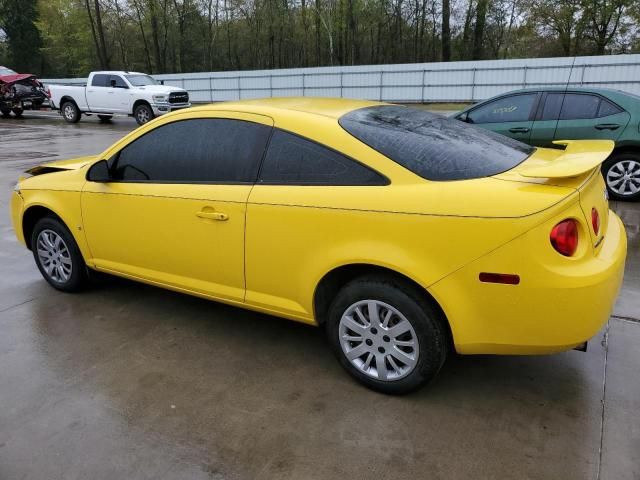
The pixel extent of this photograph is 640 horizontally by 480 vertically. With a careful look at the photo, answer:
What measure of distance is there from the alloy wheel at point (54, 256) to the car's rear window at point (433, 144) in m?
2.66

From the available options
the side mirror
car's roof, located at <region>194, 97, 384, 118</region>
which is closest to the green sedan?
car's roof, located at <region>194, 97, 384, 118</region>

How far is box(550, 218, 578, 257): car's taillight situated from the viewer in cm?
239

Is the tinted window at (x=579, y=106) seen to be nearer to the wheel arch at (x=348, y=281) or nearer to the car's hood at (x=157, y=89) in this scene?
the wheel arch at (x=348, y=281)

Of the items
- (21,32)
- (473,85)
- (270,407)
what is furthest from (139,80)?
(21,32)

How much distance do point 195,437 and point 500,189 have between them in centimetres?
193

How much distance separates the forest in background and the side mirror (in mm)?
40221

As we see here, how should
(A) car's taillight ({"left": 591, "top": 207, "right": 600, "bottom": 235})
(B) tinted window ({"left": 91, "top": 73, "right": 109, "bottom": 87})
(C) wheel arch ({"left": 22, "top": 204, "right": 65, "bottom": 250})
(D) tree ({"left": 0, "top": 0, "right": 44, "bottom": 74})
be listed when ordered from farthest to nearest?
1. (D) tree ({"left": 0, "top": 0, "right": 44, "bottom": 74})
2. (B) tinted window ({"left": 91, "top": 73, "right": 109, "bottom": 87})
3. (C) wheel arch ({"left": 22, "top": 204, "right": 65, "bottom": 250})
4. (A) car's taillight ({"left": 591, "top": 207, "right": 600, "bottom": 235})

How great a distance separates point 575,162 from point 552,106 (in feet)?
16.5

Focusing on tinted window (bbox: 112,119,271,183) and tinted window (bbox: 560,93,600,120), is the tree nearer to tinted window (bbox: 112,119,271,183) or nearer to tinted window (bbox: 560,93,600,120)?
tinted window (bbox: 560,93,600,120)

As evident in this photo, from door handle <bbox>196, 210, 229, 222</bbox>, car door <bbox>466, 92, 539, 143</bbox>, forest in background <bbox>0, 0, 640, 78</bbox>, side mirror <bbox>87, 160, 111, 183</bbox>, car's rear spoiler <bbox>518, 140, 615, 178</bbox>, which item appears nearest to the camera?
car's rear spoiler <bbox>518, 140, 615, 178</bbox>

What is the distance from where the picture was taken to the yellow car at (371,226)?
7.97 ft

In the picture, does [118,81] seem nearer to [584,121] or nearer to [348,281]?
[584,121]

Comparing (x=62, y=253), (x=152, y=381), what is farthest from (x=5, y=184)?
(x=152, y=381)

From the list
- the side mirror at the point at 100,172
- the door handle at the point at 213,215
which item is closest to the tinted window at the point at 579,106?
the door handle at the point at 213,215
